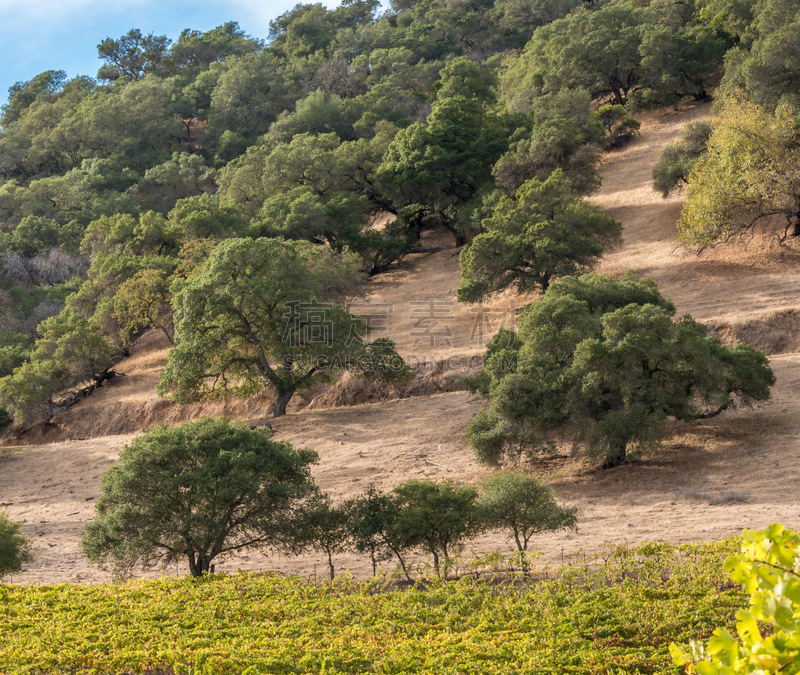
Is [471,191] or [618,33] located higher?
[618,33]

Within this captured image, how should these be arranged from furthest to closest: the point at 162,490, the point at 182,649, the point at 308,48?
1. the point at 308,48
2. the point at 162,490
3. the point at 182,649

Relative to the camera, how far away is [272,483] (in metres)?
13.0

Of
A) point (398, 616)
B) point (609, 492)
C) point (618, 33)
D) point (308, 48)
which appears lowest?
point (609, 492)

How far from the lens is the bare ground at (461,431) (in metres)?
A: 14.1

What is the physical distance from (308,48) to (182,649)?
7702 cm

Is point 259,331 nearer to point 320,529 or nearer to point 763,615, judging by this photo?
point 320,529

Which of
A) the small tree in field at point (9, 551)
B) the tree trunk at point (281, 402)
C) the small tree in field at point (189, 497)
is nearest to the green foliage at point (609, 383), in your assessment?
the small tree in field at point (189, 497)

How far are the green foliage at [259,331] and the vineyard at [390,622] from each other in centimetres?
1231

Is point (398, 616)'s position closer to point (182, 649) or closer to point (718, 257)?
point (182, 649)

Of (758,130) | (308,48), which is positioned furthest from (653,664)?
(308,48)

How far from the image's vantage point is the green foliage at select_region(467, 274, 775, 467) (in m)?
16.0

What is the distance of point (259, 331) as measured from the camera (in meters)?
23.8

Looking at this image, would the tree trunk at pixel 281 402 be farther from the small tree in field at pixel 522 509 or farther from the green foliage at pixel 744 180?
the green foliage at pixel 744 180

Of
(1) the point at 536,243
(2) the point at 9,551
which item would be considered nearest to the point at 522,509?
(2) the point at 9,551
